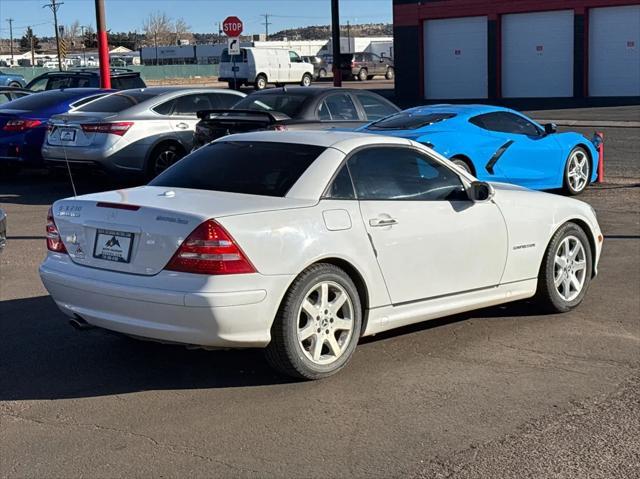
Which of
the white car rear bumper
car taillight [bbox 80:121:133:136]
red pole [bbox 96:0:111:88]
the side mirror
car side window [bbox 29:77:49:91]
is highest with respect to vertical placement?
red pole [bbox 96:0:111:88]

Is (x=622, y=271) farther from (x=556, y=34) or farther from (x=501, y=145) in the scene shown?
(x=556, y=34)

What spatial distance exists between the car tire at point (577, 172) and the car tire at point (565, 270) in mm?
6130

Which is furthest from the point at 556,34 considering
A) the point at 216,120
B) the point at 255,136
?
the point at 255,136

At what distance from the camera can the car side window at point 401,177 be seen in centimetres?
619

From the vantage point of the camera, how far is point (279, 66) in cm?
5150

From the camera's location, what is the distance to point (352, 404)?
5297 millimetres

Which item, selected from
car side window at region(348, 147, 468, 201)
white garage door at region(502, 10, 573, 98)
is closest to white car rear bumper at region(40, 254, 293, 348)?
car side window at region(348, 147, 468, 201)

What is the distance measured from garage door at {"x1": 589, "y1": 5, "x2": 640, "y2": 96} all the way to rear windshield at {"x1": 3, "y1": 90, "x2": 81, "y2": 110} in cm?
2659

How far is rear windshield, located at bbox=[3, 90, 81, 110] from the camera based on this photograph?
50.6ft

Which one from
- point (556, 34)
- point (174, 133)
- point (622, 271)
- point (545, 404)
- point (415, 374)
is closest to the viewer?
point (545, 404)

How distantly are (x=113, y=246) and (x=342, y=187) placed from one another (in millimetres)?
1512

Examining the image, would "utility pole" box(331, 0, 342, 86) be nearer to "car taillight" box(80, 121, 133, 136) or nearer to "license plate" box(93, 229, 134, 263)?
"car taillight" box(80, 121, 133, 136)

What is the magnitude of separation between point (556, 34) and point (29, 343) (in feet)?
114

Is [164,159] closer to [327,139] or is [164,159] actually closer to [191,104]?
[191,104]
